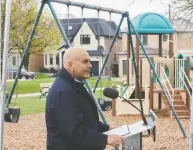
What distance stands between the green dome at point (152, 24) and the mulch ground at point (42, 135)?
2.77 m

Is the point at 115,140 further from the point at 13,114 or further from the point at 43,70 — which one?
the point at 43,70

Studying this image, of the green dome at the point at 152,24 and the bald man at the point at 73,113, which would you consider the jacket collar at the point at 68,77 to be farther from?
the green dome at the point at 152,24

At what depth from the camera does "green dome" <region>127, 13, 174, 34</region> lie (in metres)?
14.9

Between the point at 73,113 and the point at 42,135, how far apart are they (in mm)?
6848

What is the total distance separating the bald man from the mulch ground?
470cm

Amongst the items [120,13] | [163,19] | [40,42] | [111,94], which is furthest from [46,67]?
[111,94]

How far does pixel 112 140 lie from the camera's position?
3381 millimetres

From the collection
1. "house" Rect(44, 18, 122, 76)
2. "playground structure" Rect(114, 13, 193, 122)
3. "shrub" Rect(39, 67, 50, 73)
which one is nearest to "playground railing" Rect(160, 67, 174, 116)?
"playground structure" Rect(114, 13, 193, 122)

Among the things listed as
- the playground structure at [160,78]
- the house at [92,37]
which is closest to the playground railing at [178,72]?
→ the playground structure at [160,78]

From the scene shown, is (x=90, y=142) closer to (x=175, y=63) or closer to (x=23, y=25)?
(x=175, y=63)

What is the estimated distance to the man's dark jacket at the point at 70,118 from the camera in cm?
325

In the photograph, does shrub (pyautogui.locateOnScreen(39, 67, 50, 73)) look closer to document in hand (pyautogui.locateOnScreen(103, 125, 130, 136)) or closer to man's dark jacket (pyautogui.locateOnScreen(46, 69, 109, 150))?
document in hand (pyautogui.locateOnScreen(103, 125, 130, 136))

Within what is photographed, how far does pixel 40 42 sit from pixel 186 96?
16.3m

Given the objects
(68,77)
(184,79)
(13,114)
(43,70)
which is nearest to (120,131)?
(68,77)
